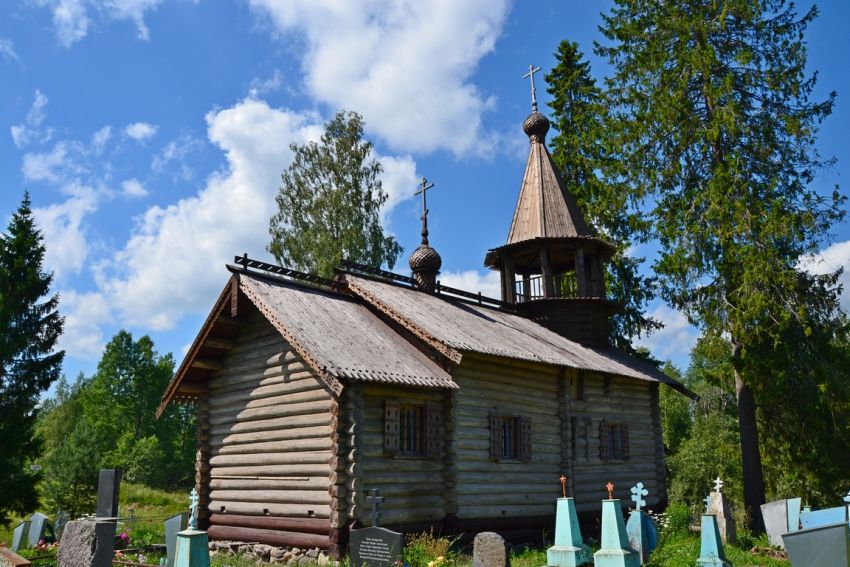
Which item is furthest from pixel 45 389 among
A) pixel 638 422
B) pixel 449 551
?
pixel 638 422

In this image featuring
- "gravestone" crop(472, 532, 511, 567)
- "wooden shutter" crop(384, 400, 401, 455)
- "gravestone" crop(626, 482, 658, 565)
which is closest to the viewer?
"gravestone" crop(472, 532, 511, 567)

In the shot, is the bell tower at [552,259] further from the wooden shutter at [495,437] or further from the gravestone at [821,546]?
the gravestone at [821,546]

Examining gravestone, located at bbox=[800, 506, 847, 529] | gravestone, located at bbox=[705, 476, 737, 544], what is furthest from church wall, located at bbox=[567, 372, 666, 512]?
gravestone, located at bbox=[800, 506, 847, 529]

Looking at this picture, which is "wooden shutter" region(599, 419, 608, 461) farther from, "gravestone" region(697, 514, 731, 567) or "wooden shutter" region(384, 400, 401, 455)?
"wooden shutter" region(384, 400, 401, 455)

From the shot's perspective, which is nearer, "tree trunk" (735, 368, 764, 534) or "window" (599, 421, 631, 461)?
"window" (599, 421, 631, 461)

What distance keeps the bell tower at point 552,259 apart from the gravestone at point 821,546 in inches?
541

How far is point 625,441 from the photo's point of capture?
63.1 feet

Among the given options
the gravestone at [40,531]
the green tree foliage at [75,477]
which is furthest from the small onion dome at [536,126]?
the green tree foliage at [75,477]

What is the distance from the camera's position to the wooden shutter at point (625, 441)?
1912 centimetres

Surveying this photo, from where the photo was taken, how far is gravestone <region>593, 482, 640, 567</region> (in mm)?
10148

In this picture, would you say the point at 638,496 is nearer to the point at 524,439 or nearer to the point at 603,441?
the point at 524,439

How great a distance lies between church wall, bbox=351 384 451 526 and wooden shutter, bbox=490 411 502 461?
1344 millimetres

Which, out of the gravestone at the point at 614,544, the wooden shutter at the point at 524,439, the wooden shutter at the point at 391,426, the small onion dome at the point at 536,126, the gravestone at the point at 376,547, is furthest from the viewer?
the small onion dome at the point at 536,126

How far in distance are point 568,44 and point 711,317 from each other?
14.3m
